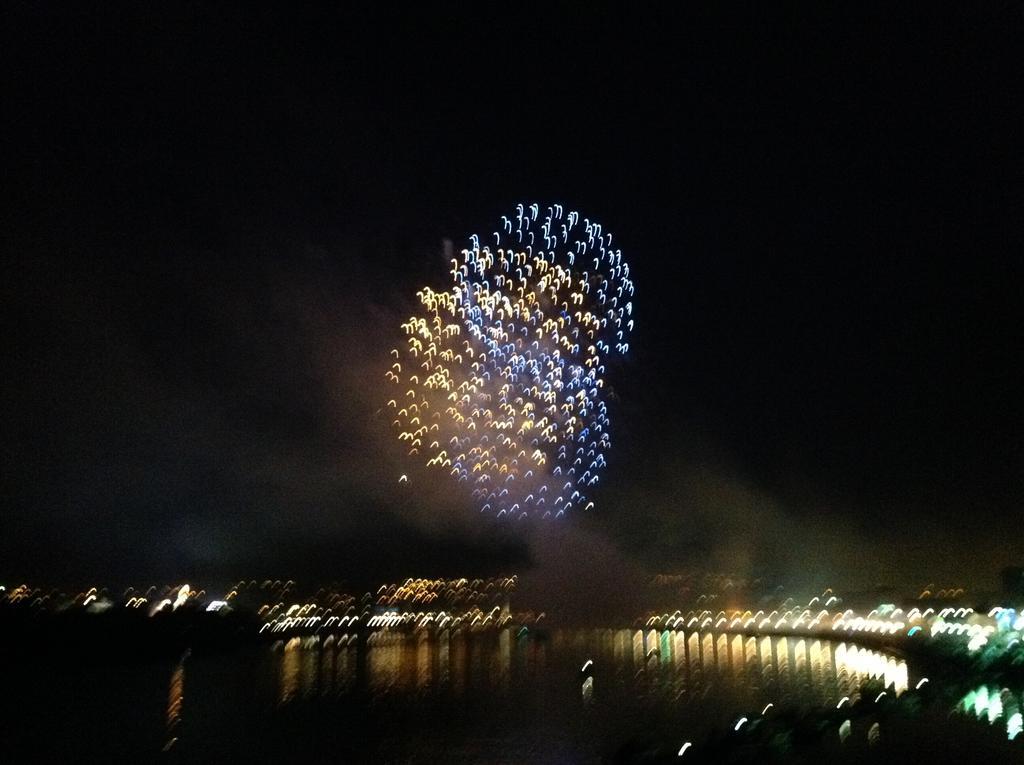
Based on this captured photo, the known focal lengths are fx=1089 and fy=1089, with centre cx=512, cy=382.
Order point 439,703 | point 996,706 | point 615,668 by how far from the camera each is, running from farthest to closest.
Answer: point 615,668 → point 439,703 → point 996,706

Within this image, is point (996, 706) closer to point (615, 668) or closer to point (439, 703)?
point (439, 703)

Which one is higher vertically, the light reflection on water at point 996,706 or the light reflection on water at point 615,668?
the light reflection on water at point 996,706

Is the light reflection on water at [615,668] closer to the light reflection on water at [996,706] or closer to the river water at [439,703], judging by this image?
the river water at [439,703]

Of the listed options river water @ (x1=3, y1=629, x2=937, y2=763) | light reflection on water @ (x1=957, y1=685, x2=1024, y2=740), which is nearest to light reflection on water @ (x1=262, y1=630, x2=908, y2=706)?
river water @ (x1=3, y1=629, x2=937, y2=763)

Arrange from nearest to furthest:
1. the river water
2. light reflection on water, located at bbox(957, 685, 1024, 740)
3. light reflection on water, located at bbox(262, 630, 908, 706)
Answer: light reflection on water, located at bbox(957, 685, 1024, 740), the river water, light reflection on water, located at bbox(262, 630, 908, 706)

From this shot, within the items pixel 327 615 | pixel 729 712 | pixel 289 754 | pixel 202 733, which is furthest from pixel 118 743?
pixel 327 615

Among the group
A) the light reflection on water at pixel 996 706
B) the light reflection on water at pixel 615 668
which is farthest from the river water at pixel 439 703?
the light reflection on water at pixel 996 706

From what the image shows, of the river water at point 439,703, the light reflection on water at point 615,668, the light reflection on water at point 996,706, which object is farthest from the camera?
the light reflection on water at point 615,668

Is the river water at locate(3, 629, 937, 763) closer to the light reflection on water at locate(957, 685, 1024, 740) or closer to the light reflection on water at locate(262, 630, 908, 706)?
the light reflection on water at locate(262, 630, 908, 706)

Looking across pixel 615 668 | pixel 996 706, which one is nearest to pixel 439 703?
pixel 615 668

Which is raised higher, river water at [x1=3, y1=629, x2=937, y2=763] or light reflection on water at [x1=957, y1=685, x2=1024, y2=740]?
light reflection on water at [x1=957, y1=685, x2=1024, y2=740]

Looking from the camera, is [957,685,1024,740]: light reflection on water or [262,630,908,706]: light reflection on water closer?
[957,685,1024,740]: light reflection on water
